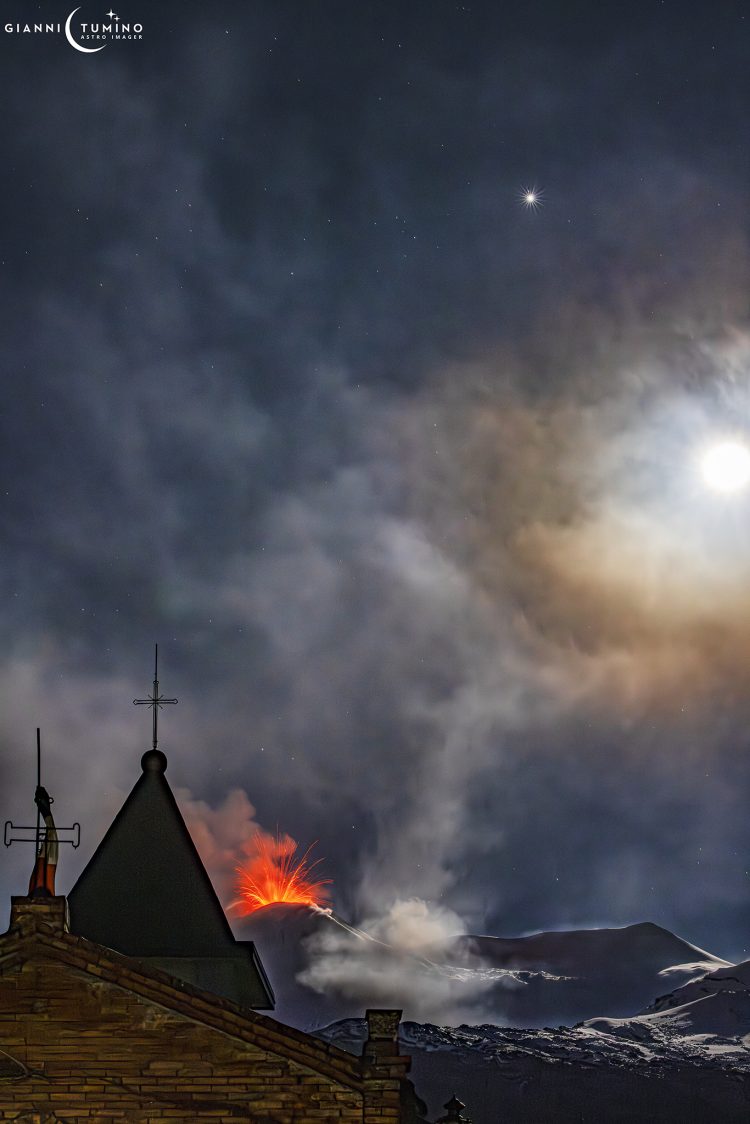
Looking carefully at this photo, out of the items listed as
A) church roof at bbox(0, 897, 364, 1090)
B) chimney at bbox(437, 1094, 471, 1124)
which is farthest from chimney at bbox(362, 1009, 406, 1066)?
chimney at bbox(437, 1094, 471, 1124)

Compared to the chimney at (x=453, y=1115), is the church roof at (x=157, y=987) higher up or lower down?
higher up

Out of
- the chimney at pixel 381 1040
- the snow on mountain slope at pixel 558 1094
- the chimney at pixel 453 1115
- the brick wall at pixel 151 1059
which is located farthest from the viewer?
the snow on mountain slope at pixel 558 1094

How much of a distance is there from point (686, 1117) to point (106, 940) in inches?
7533

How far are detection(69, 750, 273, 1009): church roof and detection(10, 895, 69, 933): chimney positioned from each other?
5421mm

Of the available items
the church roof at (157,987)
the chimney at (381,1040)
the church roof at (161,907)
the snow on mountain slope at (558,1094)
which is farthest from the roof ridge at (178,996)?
the snow on mountain slope at (558,1094)

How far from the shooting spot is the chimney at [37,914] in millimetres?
18984

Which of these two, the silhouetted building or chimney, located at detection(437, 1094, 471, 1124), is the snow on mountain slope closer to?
chimney, located at detection(437, 1094, 471, 1124)

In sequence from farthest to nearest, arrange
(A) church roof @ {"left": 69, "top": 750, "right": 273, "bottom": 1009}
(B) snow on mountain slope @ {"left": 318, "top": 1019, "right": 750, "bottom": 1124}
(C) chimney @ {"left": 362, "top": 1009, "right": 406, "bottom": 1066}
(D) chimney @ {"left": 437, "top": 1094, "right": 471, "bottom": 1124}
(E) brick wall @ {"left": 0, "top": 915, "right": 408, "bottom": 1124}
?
(B) snow on mountain slope @ {"left": 318, "top": 1019, "right": 750, "bottom": 1124}
(A) church roof @ {"left": 69, "top": 750, "right": 273, "bottom": 1009}
(D) chimney @ {"left": 437, "top": 1094, "right": 471, "bottom": 1124}
(C) chimney @ {"left": 362, "top": 1009, "right": 406, "bottom": 1066}
(E) brick wall @ {"left": 0, "top": 915, "right": 408, "bottom": 1124}

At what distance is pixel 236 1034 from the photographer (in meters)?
18.8

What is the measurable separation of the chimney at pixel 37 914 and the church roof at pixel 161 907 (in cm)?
542

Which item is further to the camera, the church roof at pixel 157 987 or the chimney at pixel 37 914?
the chimney at pixel 37 914

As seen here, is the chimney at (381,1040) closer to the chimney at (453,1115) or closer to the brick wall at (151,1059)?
the brick wall at (151,1059)

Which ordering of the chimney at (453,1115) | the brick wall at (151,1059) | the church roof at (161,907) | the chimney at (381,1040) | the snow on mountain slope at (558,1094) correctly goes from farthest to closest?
the snow on mountain slope at (558,1094), the church roof at (161,907), the chimney at (453,1115), the chimney at (381,1040), the brick wall at (151,1059)

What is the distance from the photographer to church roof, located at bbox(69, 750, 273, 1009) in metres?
24.3
